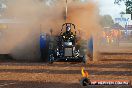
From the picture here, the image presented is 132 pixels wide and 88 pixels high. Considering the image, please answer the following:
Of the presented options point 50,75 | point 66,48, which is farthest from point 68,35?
point 50,75

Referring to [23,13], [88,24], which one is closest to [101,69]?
[88,24]

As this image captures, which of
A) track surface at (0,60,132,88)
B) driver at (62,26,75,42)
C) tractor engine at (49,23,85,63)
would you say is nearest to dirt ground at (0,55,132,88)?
track surface at (0,60,132,88)

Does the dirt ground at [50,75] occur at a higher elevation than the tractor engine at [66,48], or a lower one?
lower

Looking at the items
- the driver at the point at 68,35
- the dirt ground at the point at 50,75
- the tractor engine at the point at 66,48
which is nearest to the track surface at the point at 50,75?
the dirt ground at the point at 50,75

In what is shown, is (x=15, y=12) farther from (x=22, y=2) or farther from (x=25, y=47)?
(x=25, y=47)

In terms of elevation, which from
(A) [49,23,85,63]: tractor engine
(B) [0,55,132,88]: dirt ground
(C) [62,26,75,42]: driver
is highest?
(C) [62,26,75,42]: driver

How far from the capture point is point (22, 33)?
25375mm

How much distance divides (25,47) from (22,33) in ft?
4.07

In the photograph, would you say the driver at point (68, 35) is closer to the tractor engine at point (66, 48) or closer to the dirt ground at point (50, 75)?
the tractor engine at point (66, 48)

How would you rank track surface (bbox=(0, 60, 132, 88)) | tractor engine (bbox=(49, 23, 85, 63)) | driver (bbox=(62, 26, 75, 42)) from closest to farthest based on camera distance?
track surface (bbox=(0, 60, 132, 88)), tractor engine (bbox=(49, 23, 85, 63)), driver (bbox=(62, 26, 75, 42))

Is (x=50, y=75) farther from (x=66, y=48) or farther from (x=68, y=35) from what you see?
(x=68, y=35)

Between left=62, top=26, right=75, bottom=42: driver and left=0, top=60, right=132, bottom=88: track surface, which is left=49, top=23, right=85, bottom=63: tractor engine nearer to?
left=62, top=26, right=75, bottom=42: driver

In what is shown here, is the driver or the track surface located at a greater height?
the driver

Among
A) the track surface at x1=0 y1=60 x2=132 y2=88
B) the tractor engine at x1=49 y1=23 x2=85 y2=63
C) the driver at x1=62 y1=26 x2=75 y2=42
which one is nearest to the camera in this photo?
the track surface at x1=0 y1=60 x2=132 y2=88
